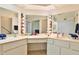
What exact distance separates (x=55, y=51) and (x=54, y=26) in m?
1.00

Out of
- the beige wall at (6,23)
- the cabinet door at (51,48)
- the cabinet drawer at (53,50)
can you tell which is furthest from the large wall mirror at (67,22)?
the beige wall at (6,23)

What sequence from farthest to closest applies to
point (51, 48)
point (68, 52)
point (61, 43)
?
point (51, 48) < point (61, 43) < point (68, 52)

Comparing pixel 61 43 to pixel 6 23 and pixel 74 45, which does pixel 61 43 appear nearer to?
pixel 74 45

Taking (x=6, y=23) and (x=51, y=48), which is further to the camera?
(x=51, y=48)

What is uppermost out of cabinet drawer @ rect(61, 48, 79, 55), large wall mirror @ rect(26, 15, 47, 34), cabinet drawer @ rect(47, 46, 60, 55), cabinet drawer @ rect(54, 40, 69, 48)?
large wall mirror @ rect(26, 15, 47, 34)

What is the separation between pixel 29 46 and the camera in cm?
411

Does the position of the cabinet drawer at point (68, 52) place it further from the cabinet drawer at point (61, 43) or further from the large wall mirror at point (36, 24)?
the large wall mirror at point (36, 24)

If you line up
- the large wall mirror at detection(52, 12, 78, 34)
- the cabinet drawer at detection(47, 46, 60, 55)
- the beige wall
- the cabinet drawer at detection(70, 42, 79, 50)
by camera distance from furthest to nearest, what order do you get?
the large wall mirror at detection(52, 12, 78, 34)
the cabinet drawer at detection(47, 46, 60, 55)
the beige wall
the cabinet drawer at detection(70, 42, 79, 50)

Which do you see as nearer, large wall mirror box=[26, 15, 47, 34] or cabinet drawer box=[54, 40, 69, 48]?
cabinet drawer box=[54, 40, 69, 48]

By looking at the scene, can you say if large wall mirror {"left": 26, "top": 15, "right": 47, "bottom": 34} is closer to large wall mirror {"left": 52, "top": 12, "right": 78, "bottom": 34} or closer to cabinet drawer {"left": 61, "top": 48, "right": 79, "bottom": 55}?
large wall mirror {"left": 52, "top": 12, "right": 78, "bottom": 34}

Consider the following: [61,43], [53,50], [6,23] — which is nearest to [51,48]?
[53,50]

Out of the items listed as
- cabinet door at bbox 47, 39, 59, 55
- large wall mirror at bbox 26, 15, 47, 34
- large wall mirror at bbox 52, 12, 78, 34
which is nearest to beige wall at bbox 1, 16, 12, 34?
large wall mirror at bbox 26, 15, 47, 34
